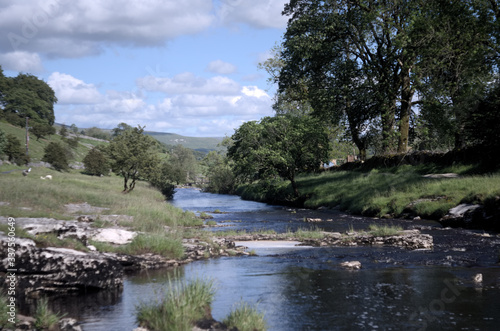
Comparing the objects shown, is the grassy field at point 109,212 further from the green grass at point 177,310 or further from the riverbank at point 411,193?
the riverbank at point 411,193

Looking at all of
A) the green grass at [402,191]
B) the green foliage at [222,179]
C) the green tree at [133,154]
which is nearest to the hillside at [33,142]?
the green foliage at [222,179]

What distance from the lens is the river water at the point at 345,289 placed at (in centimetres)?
866

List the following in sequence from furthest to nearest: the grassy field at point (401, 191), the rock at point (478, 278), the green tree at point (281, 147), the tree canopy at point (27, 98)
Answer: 1. the tree canopy at point (27, 98)
2. the green tree at point (281, 147)
3. the grassy field at point (401, 191)
4. the rock at point (478, 278)

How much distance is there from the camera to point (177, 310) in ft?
24.1

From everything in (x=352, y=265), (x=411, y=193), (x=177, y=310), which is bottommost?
(x=352, y=265)

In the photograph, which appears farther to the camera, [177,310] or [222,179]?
[222,179]

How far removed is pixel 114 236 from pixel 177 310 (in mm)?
8727

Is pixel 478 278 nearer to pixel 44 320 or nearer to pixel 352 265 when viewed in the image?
pixel 352 265

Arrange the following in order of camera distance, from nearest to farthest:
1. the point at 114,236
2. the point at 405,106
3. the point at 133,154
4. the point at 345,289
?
the point at 345,289
the point at 114,236
the point at 405,106
the point at 133,154

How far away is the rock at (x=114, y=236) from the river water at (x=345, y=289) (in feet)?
8.11

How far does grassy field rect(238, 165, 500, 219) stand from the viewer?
24.7 metres

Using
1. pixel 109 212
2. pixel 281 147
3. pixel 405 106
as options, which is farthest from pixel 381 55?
pixel 109 212

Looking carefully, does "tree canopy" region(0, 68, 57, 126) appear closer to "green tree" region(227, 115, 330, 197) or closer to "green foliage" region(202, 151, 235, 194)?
"green foliage" region(202, 151, 235, 194)

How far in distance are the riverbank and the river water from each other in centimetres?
647
